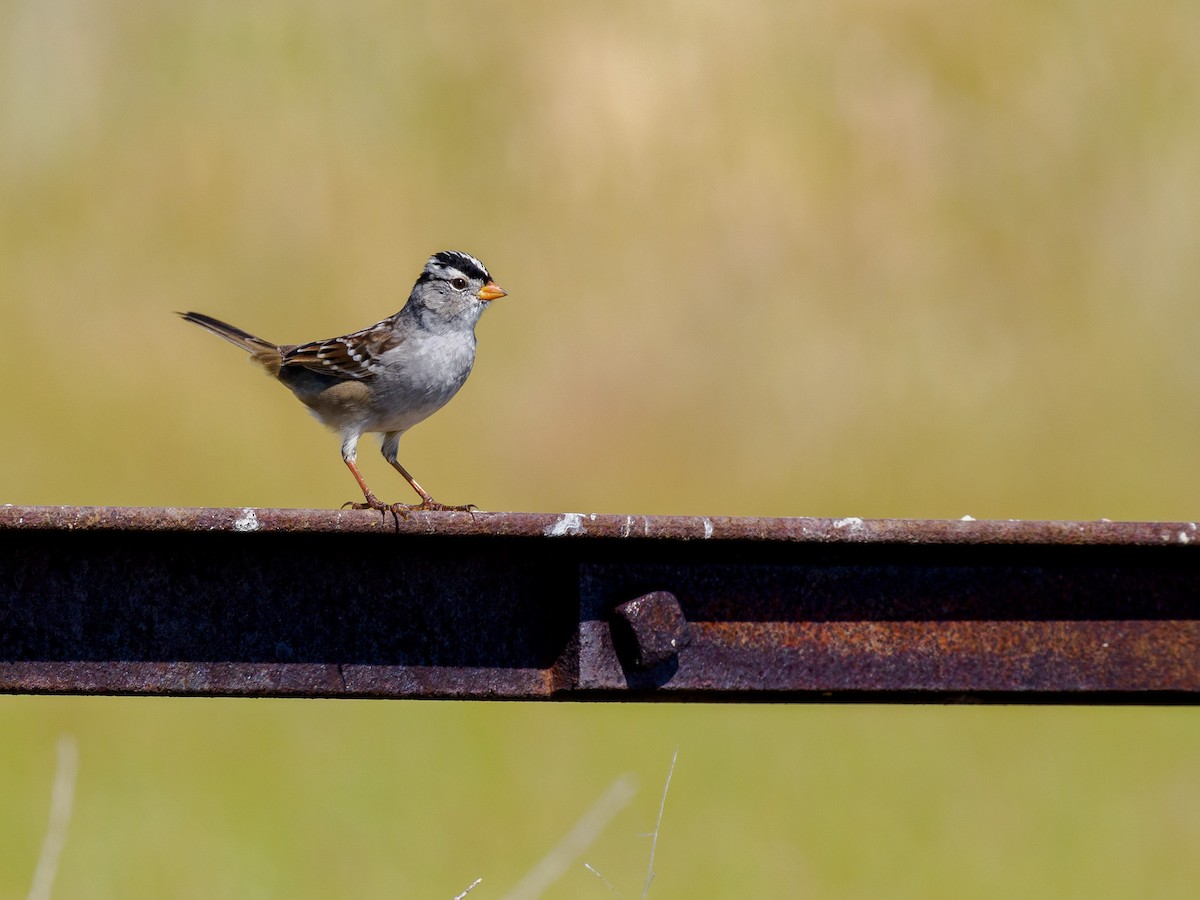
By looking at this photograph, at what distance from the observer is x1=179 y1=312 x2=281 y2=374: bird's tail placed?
19.3ft

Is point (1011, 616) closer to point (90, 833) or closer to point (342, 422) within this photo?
point (342, 422)

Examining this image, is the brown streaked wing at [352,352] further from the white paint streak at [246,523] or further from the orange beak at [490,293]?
the white paint streak at [246,523]

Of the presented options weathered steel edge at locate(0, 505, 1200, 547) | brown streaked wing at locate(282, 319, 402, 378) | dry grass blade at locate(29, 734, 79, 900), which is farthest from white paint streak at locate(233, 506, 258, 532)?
brown streaked wing at locate(282, 319, 402, 378)

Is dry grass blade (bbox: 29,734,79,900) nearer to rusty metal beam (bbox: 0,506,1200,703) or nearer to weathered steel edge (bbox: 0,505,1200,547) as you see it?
rusty metal beam (bbox: 0,506,1200,703)

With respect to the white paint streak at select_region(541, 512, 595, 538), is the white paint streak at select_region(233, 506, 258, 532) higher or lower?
higher

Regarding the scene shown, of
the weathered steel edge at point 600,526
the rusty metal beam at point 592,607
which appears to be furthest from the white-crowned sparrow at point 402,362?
the weathered steel edge at point 600,526

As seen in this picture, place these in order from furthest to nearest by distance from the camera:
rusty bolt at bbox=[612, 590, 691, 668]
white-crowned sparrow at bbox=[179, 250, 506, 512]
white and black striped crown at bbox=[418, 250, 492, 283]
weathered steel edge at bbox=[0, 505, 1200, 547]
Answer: white and black striped crown at bbox=[418, 250, 492, 283] < white-crowned sparrow at bbox=[179, 250, 506, 512] < rusty bolt at bbox=[612, 590, 691, 668] < weathered steel edge at bbox=[0, 505, 1200, 547]

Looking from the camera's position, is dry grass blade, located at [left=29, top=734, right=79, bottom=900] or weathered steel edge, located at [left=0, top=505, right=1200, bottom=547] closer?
weathered steel edge, located at [left=0, top=505, right=1200, bottom=547]

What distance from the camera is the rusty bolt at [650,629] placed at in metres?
2.42

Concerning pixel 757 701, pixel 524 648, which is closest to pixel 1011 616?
pixel 757 701

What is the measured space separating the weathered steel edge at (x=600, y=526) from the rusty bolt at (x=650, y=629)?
0.43ft

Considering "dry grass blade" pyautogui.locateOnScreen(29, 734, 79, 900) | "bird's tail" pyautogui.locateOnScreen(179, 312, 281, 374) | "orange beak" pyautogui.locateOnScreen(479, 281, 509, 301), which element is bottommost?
"dry grass blade" pyautogui.locateOnScreen(29, 734, 79, 900)

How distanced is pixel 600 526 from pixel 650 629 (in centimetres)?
22

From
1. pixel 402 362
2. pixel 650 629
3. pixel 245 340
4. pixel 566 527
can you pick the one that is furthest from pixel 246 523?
pixel 245 340
